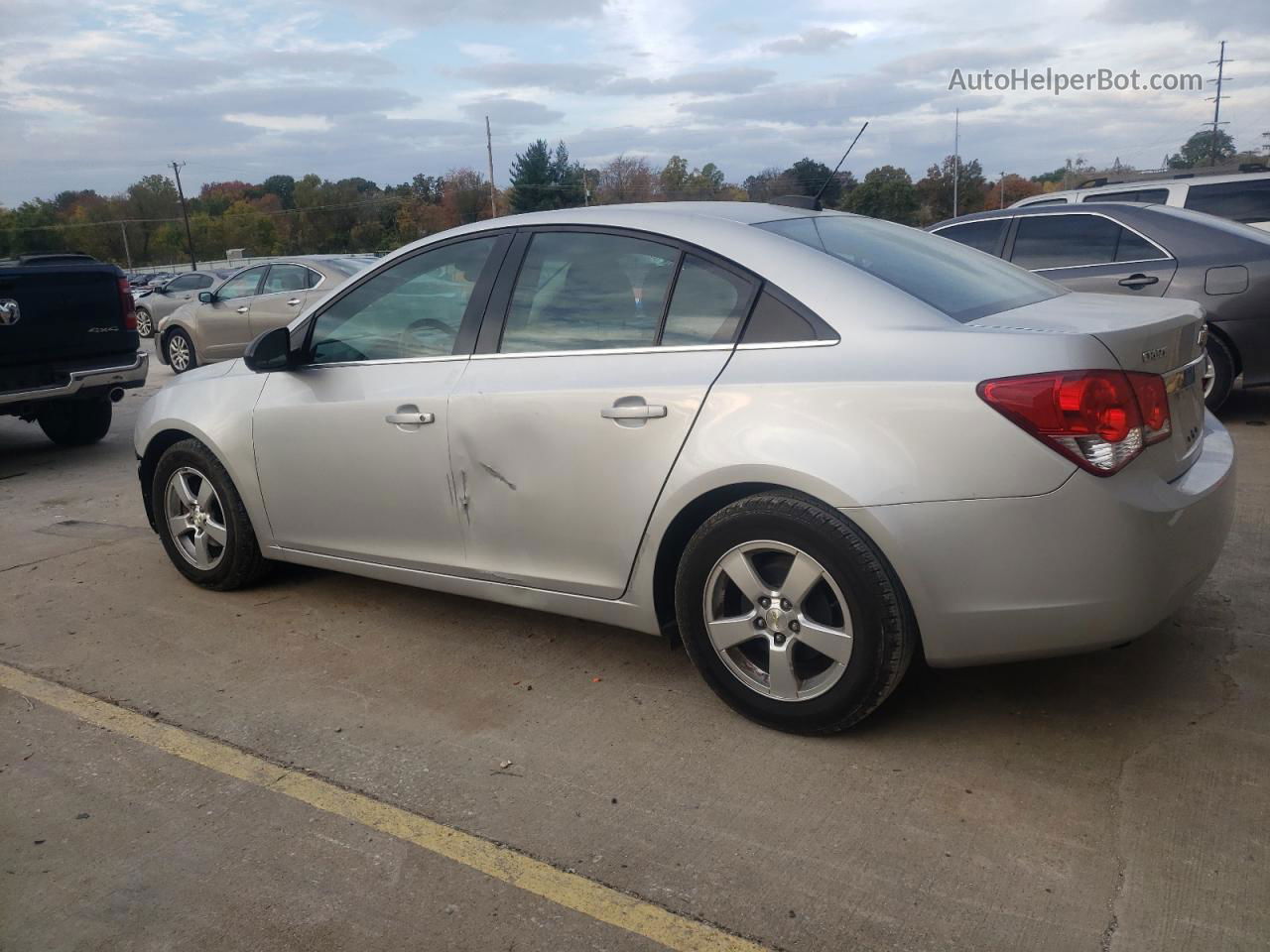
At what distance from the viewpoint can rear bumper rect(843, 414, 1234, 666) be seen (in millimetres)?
2816

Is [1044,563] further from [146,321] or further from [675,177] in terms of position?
[675,177]

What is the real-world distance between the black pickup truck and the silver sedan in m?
4.28

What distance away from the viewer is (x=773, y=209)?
4008 millimetres

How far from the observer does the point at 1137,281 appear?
7629 mm

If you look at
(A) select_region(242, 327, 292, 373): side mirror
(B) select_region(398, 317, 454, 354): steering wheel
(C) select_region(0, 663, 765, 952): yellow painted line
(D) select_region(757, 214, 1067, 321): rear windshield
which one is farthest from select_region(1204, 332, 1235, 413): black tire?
(C) select_region(0, 663, 765, 952): yellow painted line

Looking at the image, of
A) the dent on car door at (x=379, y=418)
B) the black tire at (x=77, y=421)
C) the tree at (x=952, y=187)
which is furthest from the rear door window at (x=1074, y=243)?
the tree at (x=952, y=187)

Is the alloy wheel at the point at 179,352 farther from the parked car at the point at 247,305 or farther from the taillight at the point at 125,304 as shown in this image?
the taillight at the point at 125,304

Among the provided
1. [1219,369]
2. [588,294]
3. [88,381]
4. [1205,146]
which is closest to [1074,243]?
[1219,369]

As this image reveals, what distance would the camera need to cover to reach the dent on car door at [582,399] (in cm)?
339

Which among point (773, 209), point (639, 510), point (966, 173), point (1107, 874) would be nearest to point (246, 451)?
point (639, 510)

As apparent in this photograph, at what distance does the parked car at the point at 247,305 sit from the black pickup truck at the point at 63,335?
5309mm

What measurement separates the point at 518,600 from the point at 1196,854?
223cm

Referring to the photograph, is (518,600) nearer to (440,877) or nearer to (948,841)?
(440,877)

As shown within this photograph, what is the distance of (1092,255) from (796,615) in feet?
19.7
